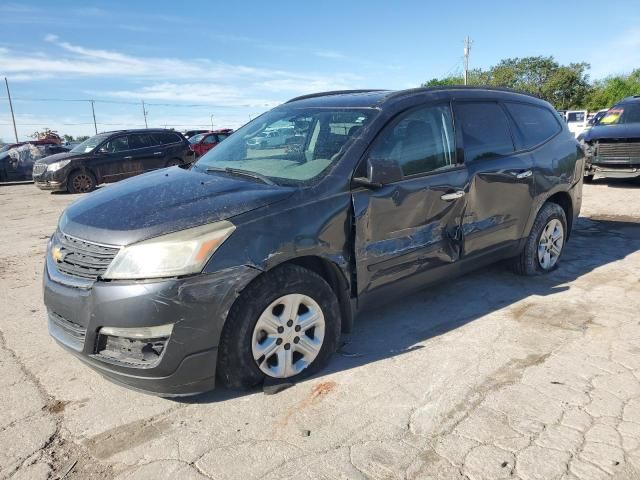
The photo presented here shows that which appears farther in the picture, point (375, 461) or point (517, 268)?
point (517, 268)

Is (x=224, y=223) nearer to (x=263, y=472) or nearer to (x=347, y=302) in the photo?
(x=347, y=302)

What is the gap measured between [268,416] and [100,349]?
38.5 inches

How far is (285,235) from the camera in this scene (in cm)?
286

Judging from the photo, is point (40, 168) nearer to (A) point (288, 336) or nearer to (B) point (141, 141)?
(B) point (141, 141)

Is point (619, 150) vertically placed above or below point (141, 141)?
below

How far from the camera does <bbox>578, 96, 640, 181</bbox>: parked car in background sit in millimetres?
10086

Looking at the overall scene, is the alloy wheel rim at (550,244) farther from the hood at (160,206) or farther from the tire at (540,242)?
the hood at (160,206)

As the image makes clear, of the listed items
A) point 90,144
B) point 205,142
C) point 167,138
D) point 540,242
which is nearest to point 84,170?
point 90,144

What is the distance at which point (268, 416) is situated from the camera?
8.96 ft

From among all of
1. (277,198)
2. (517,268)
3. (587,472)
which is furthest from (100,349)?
(517,268)

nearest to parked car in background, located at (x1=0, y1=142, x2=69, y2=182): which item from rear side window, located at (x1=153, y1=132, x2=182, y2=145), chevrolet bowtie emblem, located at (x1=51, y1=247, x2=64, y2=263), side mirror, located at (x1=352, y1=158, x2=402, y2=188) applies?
rear side window, located at (x1=153, y1=132, x2=182, y2=145)

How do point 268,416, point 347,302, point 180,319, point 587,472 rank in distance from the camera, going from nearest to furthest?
point 587,472
point 180,319
point 268,416
point 347,302

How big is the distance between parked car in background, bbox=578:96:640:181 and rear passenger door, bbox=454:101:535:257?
6631mm

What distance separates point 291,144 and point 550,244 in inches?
116
